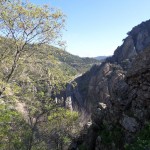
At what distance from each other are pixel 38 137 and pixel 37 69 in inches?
1050

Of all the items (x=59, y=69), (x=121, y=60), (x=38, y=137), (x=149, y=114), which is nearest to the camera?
(x=149, y=114)

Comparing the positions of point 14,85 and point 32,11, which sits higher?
point 32,11

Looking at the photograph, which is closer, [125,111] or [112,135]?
[125,111]

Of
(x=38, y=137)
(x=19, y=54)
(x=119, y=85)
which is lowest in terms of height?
(x=38, y=137)

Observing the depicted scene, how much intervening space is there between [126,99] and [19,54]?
8580mm

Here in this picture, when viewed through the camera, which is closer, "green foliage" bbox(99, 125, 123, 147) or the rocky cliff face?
the rocky cliff face

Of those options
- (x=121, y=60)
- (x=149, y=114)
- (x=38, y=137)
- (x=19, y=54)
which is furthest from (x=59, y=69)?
(x=121, y=60)

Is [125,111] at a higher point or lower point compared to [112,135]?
higher

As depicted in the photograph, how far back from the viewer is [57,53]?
22297 millimetres

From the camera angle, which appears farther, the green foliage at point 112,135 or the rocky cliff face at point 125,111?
the green foliage at point 112,135

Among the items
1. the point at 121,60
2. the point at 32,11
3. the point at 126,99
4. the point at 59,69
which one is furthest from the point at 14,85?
the point at 121,60

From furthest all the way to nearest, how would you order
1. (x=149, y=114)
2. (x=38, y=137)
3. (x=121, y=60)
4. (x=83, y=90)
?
(x=83, y=90)
(x=121, y=60)
(x=38, y=137)
(x=149, y=114)

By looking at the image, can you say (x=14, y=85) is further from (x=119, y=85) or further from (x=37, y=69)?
(x=119, y=85)

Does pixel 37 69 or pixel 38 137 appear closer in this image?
pixel 37 69
